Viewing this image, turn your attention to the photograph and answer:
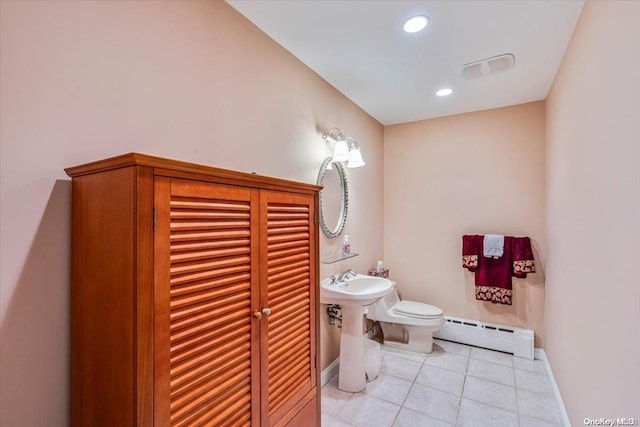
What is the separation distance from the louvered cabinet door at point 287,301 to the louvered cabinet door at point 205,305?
6 centimetres

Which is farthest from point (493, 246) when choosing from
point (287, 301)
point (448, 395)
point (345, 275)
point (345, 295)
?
point (287, 301)

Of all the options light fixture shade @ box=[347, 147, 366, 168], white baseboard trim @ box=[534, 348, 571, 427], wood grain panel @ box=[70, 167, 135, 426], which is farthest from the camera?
light fixture shade @ box=[347, 147, 366, 168]

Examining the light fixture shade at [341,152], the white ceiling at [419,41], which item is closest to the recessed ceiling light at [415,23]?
the white ceiling at [419,41]

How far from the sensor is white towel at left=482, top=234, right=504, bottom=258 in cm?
298

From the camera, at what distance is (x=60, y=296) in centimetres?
101

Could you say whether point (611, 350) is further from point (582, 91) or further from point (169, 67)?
point (169, 67)

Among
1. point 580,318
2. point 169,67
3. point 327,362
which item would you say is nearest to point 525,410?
point 580,318

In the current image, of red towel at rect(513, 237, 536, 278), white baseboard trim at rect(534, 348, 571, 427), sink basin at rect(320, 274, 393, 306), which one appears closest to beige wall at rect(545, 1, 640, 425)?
white baseboard trim at rect(534, 348, 571, 427)

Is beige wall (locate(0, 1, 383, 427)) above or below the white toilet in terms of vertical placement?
above

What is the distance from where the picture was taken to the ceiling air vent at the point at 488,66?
85.7 inches

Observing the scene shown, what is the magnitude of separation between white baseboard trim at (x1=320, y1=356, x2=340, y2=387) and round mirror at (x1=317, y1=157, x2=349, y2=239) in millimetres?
1079

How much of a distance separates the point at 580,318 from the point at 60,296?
95.1 inches

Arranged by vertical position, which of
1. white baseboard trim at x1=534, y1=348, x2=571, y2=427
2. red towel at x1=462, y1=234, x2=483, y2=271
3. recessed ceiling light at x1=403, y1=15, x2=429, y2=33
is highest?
recessed ceiling light at x1=403, y1=15, x2=429, y2=33

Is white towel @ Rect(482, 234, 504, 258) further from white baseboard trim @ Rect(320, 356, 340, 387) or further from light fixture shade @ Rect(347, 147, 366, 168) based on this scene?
white baseboard trim @ Rect(320, 356, 340, 387)
